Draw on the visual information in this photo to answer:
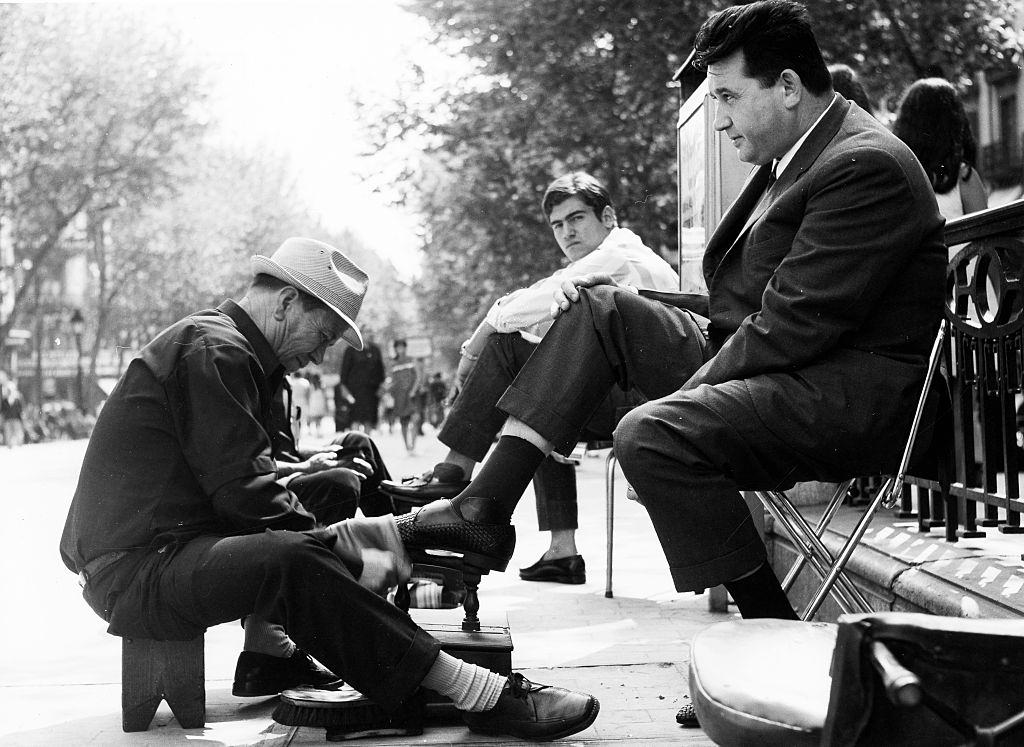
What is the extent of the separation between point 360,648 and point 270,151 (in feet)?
179

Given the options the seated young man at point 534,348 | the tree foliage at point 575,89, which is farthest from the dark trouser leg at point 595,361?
the tree foliage at point 575,89

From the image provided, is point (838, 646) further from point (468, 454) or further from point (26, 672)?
point (26, 672)

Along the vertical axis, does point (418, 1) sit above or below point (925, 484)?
above

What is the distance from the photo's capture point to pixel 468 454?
5.02m

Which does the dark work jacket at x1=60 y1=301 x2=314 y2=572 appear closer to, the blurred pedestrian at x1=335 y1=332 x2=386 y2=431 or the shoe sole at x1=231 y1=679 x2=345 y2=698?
the shoe sole at x1=231 y1=679 x2=345 y2=698

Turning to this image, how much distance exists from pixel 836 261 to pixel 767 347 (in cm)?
26

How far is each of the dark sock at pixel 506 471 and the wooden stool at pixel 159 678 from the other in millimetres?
986

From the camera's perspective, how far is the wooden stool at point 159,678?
Answer: 12.1 feet

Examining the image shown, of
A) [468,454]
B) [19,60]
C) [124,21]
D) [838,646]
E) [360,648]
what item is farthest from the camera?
[124,21]

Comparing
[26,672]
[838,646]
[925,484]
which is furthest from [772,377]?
[26,672]

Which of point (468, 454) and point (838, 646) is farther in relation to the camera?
point (468, 454)

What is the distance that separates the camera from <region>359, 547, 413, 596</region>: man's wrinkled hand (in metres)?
3.50

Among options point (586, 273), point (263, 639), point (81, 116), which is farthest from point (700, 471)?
point (81, 116)

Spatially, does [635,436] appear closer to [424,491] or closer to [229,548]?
[229,548]
